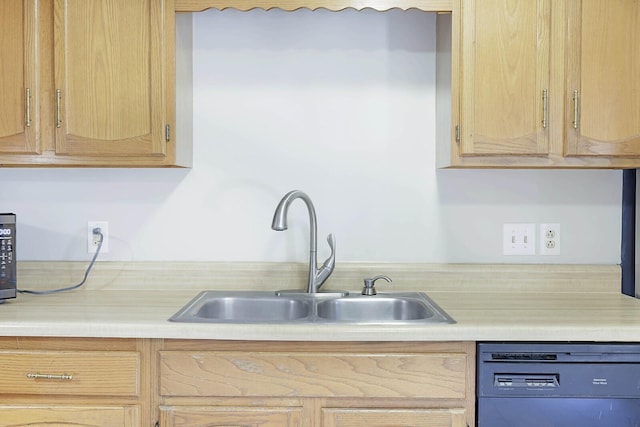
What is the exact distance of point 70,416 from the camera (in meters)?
1.60

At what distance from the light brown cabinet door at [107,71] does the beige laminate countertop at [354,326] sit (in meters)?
0.48

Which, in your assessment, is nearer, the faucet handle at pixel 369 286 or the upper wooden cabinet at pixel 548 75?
the upper wooden cabinet at pixel 548 75

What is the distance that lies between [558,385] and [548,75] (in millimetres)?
881

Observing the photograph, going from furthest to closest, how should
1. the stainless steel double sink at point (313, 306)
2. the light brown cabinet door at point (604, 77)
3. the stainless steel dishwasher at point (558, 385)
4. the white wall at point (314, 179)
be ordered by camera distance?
the white wall at point (314, 179)
the stainless steel double sink at point (313, 306)
the light brown cabinet door at point (604, 77)
the stainless steel dishwasher at point (558, 385)

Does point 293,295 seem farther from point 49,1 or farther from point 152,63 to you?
point 49,1

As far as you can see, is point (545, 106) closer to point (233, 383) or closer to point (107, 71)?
point (233, 383)

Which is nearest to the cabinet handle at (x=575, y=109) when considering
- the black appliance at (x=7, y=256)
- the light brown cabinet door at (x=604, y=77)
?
the light brown cabinet door at (x=604, y=77)

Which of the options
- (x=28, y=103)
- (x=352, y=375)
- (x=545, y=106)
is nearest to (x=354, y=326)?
(x=352, y=375)

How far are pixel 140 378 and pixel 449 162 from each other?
1.08 m

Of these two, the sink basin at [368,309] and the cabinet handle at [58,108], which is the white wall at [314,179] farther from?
the cabinet handle at [58,108]

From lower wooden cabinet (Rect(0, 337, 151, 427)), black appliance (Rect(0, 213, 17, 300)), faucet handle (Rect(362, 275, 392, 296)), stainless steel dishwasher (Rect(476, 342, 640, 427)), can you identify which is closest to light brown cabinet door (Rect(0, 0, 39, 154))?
black appliance (Rect(0, 213, 17, 300))

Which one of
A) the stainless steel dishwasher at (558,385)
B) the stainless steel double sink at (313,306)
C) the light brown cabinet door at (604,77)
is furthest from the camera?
the stainless steel double sink at (313,306)

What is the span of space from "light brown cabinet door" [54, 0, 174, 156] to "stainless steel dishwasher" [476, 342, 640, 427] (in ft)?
3.88

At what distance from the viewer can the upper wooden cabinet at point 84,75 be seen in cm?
185
